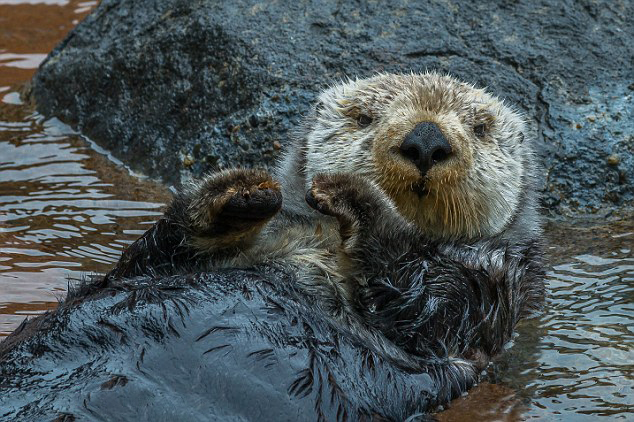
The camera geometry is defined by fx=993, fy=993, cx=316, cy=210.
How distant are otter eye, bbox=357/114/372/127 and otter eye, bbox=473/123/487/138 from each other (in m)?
0.49

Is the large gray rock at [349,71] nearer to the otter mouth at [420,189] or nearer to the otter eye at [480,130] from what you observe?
the otter eye at [480,130]

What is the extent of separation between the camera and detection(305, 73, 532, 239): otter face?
398cm

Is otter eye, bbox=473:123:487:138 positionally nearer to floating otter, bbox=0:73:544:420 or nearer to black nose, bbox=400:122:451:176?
floating otter, bbox=0:73:544:420

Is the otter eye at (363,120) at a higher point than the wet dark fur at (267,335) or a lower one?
higher

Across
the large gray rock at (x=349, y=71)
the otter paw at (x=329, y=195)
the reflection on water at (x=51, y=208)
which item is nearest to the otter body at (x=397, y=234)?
the otter paw at (x=329, y=195)

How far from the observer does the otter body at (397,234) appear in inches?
144

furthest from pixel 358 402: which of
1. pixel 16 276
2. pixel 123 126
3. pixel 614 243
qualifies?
pixel 123 126

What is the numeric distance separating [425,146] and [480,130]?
807mm

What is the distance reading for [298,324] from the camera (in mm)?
3418

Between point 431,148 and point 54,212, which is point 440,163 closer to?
point 431,148

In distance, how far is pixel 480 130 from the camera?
4594 mm

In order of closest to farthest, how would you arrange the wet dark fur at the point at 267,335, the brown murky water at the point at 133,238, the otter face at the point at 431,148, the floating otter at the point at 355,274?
the wet dark fur at the point at 267,335, the floating otter at the point at 355,274, the brown murky water at the point at 133,238, the otter face at the point at 431,148

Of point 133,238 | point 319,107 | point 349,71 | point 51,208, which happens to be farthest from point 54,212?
point 349,71

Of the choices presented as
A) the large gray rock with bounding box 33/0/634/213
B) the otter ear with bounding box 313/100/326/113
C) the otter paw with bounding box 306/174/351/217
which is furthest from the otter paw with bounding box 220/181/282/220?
the large gray rock with bounding box 33/0/634/213
